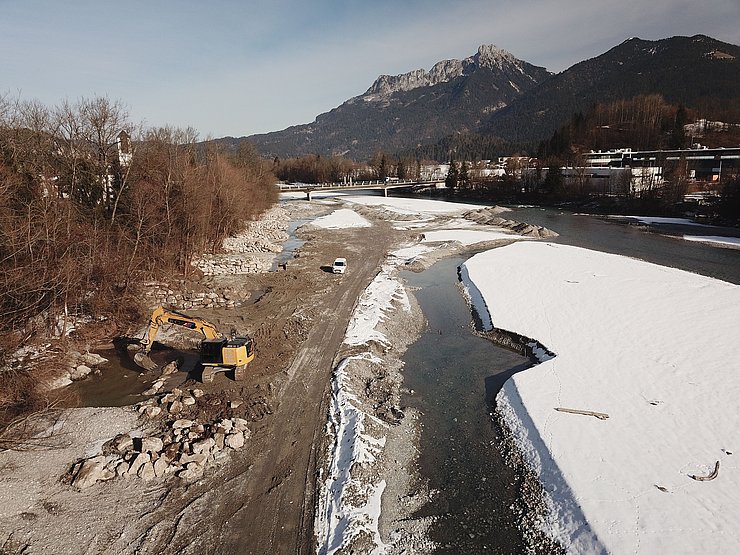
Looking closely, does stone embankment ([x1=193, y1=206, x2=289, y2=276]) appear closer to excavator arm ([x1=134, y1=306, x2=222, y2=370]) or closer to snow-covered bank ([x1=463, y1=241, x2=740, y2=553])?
excavator arm ([x1=134, y1=306, x2=222, y2=370])

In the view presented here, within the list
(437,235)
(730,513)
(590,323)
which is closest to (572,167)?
(437,235)

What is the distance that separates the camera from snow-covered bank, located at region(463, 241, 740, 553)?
425 inches

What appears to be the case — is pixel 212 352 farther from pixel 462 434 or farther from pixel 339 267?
pixel 339 267

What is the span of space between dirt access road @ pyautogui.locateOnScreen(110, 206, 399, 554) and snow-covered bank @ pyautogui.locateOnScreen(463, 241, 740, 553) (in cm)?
718

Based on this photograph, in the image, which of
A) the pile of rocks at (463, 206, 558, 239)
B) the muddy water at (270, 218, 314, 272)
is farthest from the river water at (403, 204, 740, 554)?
the pile of rocks at (463, 206, 558, 239)

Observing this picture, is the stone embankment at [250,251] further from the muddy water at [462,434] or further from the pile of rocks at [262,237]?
the muddy water at [462,434]

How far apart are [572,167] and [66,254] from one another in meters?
99.9

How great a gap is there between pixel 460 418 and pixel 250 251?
35.9 m

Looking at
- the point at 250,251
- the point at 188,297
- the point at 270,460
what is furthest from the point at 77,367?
the point at 250,251

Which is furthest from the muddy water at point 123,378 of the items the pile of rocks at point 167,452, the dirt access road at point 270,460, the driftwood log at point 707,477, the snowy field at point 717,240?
the snowy field at point 717,240

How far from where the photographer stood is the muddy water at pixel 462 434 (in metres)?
11.0

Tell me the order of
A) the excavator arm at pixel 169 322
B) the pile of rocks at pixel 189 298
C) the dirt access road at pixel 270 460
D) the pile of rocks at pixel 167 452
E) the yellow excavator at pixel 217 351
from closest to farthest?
the dirt access road at pixel 270 460, the pile of rocks at pixel 167 452, the yellow excavator at pixel 217 351, the excavator arm at pixel 169 322, the pile of rocks at pixel 189 298

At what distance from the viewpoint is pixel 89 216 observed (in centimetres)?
2912

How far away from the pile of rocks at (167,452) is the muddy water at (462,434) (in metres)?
6.68
